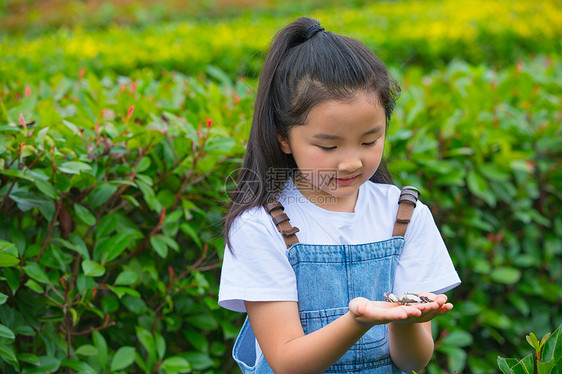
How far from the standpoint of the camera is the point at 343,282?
1.61 meters

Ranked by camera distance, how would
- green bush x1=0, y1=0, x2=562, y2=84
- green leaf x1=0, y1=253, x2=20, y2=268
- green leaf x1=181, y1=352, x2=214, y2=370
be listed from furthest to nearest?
green bush x1=0, y1=0, x2=562, y2=84 → green leaf x1=181, y1=352, x2=214, y2=370 → green leaf x1=0, y1=253, x2=20, y2=268

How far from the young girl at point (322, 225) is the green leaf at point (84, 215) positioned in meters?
0.62

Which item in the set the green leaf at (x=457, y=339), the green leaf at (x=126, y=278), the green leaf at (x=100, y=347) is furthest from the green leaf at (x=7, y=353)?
the green leaf at (x=457, y=339)

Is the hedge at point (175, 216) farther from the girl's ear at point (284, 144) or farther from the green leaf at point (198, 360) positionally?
the girl's ear at point (284, 144)

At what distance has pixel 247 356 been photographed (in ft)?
5.97

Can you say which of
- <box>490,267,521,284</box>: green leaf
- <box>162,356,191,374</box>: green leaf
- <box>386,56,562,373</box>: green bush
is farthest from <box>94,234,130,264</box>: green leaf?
<box>490,267,521,284</box>: green leaf

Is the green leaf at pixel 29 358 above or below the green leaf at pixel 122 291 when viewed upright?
below

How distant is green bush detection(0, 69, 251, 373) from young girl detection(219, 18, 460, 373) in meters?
0.52

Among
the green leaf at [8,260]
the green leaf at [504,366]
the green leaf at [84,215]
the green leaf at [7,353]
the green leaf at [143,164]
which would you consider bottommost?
the green leaf at [7,353]

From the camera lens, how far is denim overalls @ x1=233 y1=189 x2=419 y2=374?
1591 millimetres

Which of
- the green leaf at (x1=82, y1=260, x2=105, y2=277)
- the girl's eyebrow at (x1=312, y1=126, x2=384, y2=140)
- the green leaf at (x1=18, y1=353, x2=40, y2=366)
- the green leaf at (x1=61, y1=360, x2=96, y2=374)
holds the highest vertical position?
the girl's eyebrow at (x1=312, y1=126, x2=384, y2=140)

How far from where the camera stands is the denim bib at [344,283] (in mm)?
1592

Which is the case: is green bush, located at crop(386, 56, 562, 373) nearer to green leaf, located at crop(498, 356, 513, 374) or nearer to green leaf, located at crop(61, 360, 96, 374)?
green leaf, located at crop(498, 356, 513, 374)

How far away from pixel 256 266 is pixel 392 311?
44 centimetres
